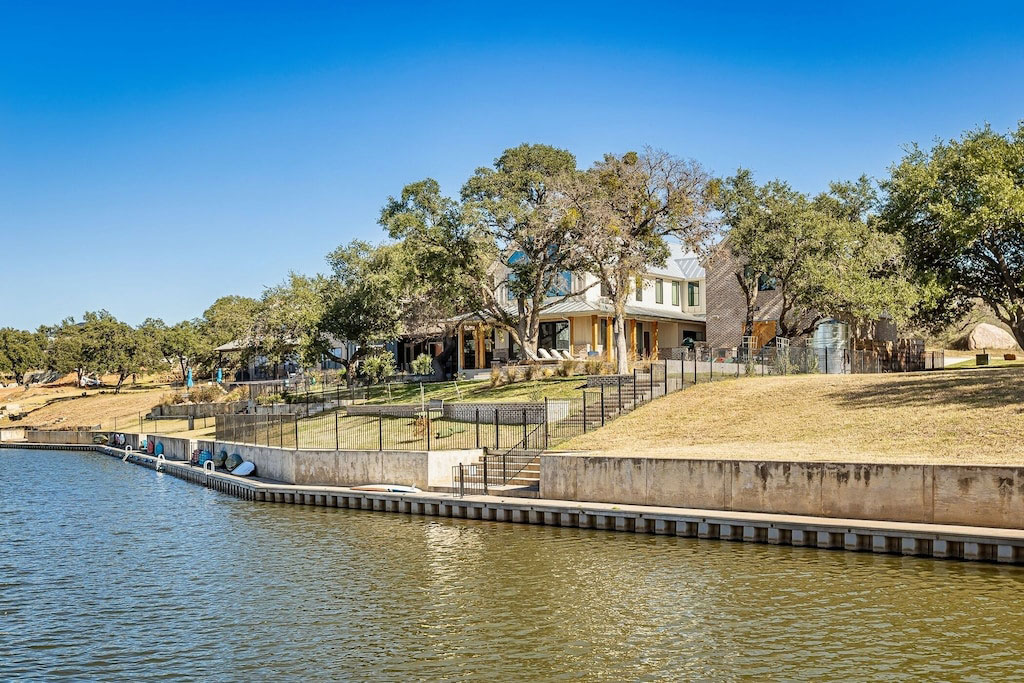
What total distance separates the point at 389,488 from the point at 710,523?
1182 centimetres

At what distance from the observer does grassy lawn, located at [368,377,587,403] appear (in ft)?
145

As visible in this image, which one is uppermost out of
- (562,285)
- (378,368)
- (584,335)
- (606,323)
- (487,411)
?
(562,285)

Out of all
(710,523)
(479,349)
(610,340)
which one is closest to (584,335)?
(610,340)

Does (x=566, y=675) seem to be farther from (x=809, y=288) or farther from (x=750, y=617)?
(x=809, y=288)

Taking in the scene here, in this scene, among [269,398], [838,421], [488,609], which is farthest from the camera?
[269,398]

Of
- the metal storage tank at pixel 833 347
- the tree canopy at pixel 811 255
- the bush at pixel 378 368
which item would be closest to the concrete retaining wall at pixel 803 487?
the metal storage tank at pixel 833 347

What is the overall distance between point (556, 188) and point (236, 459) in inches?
814

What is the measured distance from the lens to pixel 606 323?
57.4 m

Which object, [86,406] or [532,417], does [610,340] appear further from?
[86,406]

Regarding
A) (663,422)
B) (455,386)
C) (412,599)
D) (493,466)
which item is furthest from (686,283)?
(412,599)

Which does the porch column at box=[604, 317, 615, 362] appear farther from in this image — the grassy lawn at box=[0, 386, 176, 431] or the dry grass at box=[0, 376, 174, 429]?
the dry grass at box=[0, 376, 174, 429]

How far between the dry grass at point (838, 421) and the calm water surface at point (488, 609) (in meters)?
5.53

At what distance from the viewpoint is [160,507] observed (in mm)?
34906

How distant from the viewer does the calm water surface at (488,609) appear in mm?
14859
